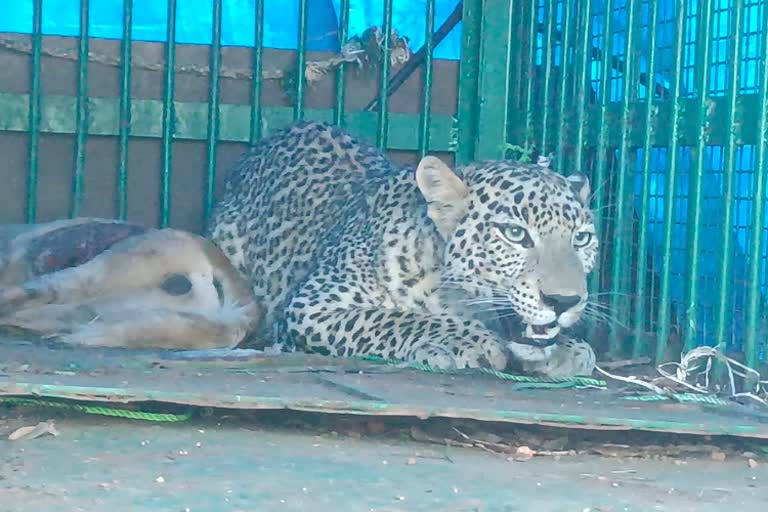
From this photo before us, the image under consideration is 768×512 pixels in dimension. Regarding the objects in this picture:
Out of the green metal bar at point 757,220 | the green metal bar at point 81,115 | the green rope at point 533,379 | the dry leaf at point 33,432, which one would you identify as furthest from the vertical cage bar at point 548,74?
the dry leaf at point 33,432

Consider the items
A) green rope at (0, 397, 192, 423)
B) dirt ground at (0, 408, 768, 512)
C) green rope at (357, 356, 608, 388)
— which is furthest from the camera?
green rope at (357, 356, 608, 388)

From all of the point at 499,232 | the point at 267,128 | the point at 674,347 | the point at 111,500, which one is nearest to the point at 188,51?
the point at 267,128

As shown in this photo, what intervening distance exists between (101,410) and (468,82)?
12.1 ft

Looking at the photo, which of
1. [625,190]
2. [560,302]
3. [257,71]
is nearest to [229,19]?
[257,71]

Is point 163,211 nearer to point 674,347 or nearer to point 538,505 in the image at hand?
point 674,347

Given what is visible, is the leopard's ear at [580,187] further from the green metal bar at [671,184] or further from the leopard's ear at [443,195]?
the leopard's ear at [443,195]

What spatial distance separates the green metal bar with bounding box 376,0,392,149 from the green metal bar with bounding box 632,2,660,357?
1.51 meters

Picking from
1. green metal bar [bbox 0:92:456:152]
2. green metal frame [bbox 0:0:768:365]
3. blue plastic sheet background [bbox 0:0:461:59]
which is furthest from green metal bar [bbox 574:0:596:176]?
blue plastic sheet background [bbox 0:0:461:59]

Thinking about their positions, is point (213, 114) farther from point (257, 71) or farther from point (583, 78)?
point (583, 78)

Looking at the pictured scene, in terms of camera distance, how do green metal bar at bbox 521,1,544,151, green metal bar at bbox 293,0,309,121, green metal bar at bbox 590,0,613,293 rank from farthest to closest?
1. green metal bar at bbox 293,0,309,121
2. green metal bar at bbox 521,1,544,151
3. green metal bar at bbox 590,0,613,293

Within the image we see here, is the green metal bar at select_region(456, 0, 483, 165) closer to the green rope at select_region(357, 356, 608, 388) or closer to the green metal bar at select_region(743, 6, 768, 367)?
the green metal bar at select_region(743, 6, 768, 367)

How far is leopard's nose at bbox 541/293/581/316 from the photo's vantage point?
5016mm

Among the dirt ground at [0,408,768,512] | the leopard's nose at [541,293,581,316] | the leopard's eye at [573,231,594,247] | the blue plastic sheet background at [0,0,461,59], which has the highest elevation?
the blue plastic sheet background at [0,0,461,59]

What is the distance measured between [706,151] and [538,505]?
2.92 m
